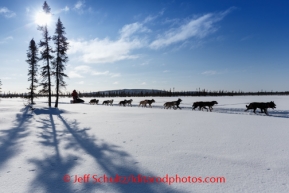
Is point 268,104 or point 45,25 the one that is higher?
point 45,25

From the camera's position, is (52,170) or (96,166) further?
(96,166)

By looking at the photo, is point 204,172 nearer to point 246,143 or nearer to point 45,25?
point 246,143

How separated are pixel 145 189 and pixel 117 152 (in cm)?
156

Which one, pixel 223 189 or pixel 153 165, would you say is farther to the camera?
pixel 153 165

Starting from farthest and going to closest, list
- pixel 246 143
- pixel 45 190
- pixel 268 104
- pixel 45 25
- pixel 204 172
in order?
pixel 45 25 → pixel 268 104 → pixel 246 143 → pixel 204 172 → pixel 45 190

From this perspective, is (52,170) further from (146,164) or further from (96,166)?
(146,164)

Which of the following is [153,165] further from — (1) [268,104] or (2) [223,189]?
(1) [268,104]

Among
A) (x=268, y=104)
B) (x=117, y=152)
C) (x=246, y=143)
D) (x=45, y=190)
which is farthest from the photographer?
(x=268, y=104)

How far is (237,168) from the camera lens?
109 inches

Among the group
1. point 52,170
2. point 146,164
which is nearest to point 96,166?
point 52,170

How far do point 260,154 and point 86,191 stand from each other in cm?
353

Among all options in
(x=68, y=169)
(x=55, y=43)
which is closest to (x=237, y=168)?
(x=68, y=169)

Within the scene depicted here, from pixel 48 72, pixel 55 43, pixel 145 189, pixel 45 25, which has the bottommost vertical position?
pixel 145 189

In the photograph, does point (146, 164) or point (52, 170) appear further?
point (146, 164)
